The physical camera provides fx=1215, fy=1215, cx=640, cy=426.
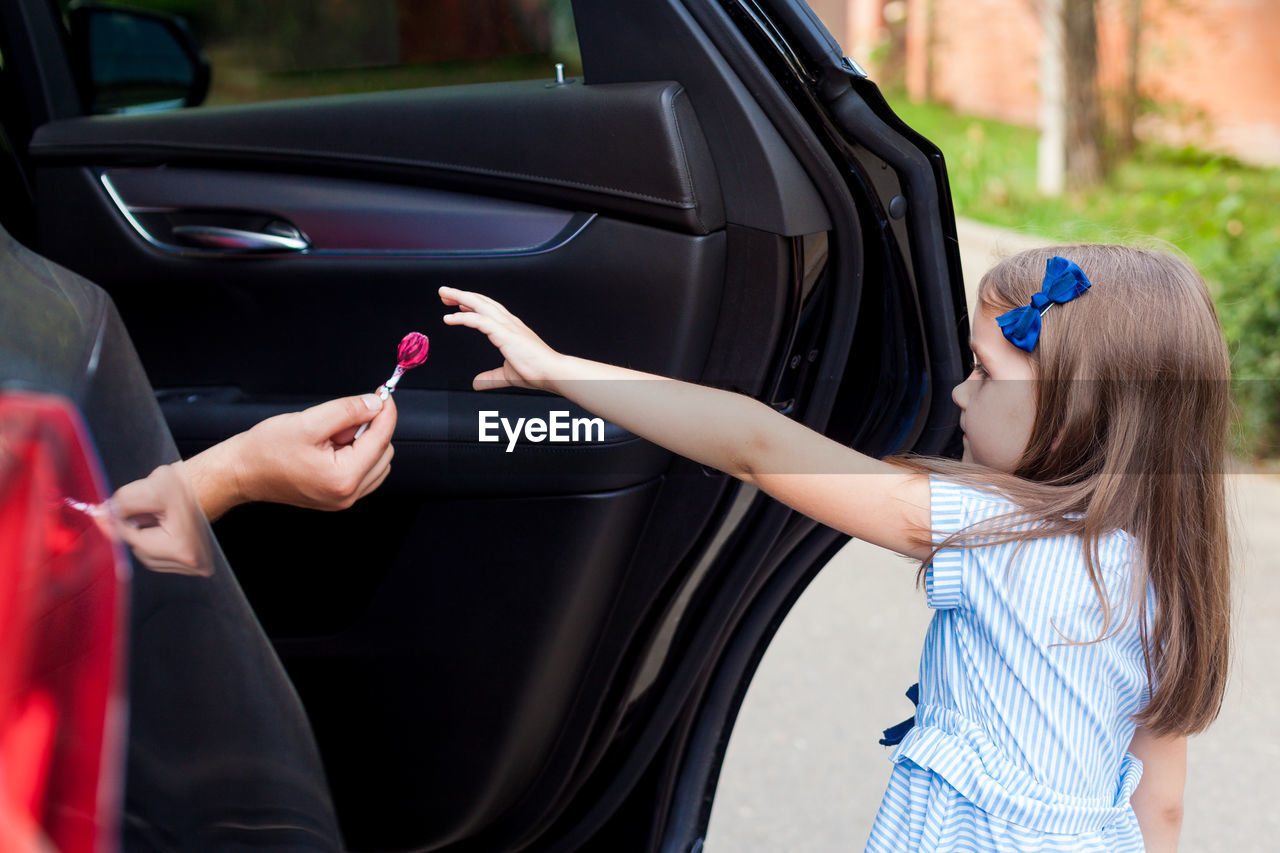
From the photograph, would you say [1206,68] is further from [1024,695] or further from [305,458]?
[305,458]

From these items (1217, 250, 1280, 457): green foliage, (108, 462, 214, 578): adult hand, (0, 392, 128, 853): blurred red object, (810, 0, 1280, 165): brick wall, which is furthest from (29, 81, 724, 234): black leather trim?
(810, 0, 1280, 165): brick wall

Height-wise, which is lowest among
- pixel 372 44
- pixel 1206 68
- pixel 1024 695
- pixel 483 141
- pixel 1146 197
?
pixel 1146 197

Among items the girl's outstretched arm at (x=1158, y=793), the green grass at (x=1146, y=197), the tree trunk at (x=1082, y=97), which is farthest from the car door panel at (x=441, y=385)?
the tree trunk at (x=1082, y=97)

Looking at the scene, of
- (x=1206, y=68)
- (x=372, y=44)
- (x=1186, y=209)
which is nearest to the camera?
(x=372, y=44)

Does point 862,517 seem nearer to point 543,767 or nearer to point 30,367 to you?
point 543,767

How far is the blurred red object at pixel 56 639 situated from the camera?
66 cm

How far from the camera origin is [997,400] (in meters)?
1.35

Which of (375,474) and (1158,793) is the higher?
(375,474)

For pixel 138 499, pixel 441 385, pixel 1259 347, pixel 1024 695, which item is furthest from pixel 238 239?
pixel 1259 347

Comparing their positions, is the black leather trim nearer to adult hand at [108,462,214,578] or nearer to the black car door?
the black car door

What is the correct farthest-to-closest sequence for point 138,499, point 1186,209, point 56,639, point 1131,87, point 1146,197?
point 1131,87 → point 1146,197 → point 1186,209 → point 138,499 → point 56,639

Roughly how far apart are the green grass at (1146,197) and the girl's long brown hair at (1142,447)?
3712 millimetres

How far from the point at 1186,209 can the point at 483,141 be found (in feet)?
18.7

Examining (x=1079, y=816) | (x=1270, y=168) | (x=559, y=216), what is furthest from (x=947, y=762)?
(x=1270, y=168)
